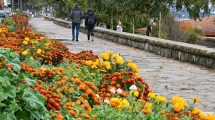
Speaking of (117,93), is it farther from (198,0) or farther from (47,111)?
(198,0)

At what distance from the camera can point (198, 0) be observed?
989 inches

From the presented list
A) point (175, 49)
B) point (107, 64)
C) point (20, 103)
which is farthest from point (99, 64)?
point (175, 49)

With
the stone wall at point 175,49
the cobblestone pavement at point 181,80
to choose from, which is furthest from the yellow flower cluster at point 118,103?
the stone wall at point 175,49

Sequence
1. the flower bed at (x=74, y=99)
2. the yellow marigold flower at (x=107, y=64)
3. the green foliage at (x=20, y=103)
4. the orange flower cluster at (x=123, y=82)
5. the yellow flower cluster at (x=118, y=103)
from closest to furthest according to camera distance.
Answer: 1. the green foliage at (x=20, y=103)
2. the flower bed at (x=74, y=99)
3. the yellow flower cluster at (x=118, y=103)
4. the orange flower cluster at (x=123, y=82)
5. the yellow marigold flower at (x=107, y=64)

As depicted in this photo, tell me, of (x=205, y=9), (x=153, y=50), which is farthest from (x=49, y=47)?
(x=205, y=9)

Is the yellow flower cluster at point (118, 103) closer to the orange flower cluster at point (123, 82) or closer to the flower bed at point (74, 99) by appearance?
the flower bed at point (74, 99)

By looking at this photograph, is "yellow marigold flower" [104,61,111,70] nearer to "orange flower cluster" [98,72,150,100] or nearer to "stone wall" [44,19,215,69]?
"orange flower cluster" [98,72,150,100]

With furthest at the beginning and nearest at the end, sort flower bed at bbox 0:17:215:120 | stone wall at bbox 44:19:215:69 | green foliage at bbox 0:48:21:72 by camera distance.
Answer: stone wall at bbox 44:19:215:69 < green foliage at bbox 0:48:21:72 < flower bed at bbox 0:17:215:120

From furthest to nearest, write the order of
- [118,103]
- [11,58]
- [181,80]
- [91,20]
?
1. [91,20]
2. [181,80]
3. [11,58]
4. [118,103]

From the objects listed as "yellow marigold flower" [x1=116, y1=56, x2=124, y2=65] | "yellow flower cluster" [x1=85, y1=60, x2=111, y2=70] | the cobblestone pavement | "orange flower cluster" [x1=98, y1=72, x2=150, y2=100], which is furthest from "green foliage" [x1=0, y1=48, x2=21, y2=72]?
"yellow marigold flower" [x1=116, y1=56, x2=124, y2=65]

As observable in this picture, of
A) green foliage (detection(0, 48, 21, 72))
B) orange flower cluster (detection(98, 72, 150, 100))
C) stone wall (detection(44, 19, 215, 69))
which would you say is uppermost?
green foliage (detection(0, 48, 21, 72))

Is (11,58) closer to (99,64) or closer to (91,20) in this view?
(99,64)

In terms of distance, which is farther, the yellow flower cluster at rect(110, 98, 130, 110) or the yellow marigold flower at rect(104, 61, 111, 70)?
the yellow marigold flower at rect(104, 61, 111, 70)

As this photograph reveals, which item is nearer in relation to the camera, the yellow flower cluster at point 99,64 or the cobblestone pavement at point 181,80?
the yellow flower cluster at point 99,64
